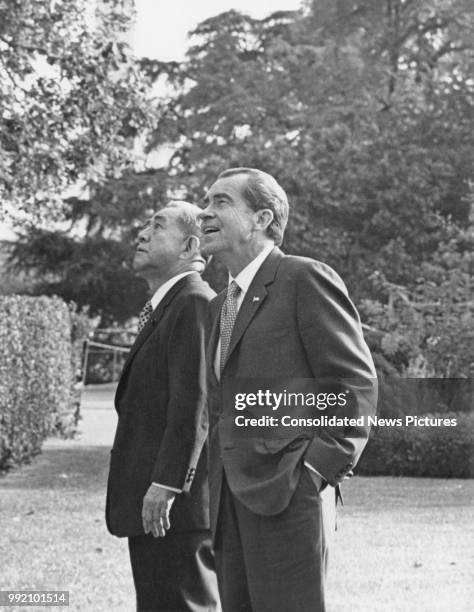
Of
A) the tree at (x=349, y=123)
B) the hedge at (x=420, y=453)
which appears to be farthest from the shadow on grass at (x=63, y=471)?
the tree at (x=349, y=123)

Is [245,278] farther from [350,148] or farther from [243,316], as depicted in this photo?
[350,148]

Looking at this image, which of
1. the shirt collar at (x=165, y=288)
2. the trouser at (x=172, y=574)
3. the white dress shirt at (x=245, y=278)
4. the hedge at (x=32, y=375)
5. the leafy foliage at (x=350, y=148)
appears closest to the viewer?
the white dress shirt at (x=245, y=278)

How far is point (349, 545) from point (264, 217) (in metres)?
5.13

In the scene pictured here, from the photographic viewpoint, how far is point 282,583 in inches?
121

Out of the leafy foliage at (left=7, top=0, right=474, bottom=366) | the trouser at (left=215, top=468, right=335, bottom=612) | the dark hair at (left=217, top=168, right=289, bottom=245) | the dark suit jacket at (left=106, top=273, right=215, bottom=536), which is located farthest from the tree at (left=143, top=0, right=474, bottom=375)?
the trouser at (left=215, top=468, right=335, bottom=612)

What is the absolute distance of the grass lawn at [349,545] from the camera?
6.42 metres

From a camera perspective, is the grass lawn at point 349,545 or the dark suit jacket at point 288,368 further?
the grass lawn at point 349,545

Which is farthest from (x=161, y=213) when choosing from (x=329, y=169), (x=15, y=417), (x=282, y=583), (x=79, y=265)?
(x=79, y=265)

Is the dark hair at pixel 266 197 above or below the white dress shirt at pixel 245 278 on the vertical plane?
above

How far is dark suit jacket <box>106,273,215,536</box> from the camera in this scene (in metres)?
3.91

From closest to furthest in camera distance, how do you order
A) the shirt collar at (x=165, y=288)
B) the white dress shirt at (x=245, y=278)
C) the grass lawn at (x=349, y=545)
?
the white dress shirt at (x=245, y=278) → the shirt collar at (x=165, y=288) → the grass lawn at (x=349, y=545)

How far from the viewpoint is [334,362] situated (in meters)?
3.11

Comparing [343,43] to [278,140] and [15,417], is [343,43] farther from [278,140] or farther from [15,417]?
[15,417]

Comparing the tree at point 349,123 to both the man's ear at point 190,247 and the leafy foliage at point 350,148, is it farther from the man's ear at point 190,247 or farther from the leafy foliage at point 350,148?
the man's ear at point 190,247
